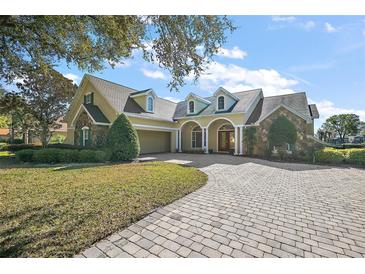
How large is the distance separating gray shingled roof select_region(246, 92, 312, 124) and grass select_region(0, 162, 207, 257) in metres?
12.9

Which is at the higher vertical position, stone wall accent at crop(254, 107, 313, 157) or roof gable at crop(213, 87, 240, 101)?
roof gable at crop(213, 87, 240, 101)

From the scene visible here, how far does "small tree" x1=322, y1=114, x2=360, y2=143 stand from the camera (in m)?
39.3

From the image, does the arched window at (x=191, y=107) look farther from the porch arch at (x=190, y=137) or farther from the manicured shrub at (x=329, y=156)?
the manicured shrub at (x=329, y=156)

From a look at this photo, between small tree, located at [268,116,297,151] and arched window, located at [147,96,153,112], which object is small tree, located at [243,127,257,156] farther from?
arched window, located at [147,96,153,112]

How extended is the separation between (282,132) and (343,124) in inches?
1482

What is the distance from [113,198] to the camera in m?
4.75

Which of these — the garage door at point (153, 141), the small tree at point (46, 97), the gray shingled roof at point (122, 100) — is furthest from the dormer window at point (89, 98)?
the garage door at point (153, 141)

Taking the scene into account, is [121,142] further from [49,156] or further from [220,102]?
[220,102]

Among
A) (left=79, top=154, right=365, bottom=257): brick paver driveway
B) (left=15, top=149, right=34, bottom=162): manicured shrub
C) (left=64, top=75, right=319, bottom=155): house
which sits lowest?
(left=79, top=154, right=365, bottom=257): brick paver driveway

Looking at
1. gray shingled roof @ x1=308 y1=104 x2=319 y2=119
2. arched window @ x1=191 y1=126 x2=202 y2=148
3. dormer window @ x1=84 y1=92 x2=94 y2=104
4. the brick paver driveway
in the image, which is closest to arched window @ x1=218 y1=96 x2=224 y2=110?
arched window @ x1=191 y1=126 x2=202 y2=148

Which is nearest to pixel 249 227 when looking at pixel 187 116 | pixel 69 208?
pixel 69 208

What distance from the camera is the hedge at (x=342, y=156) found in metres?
11.6
